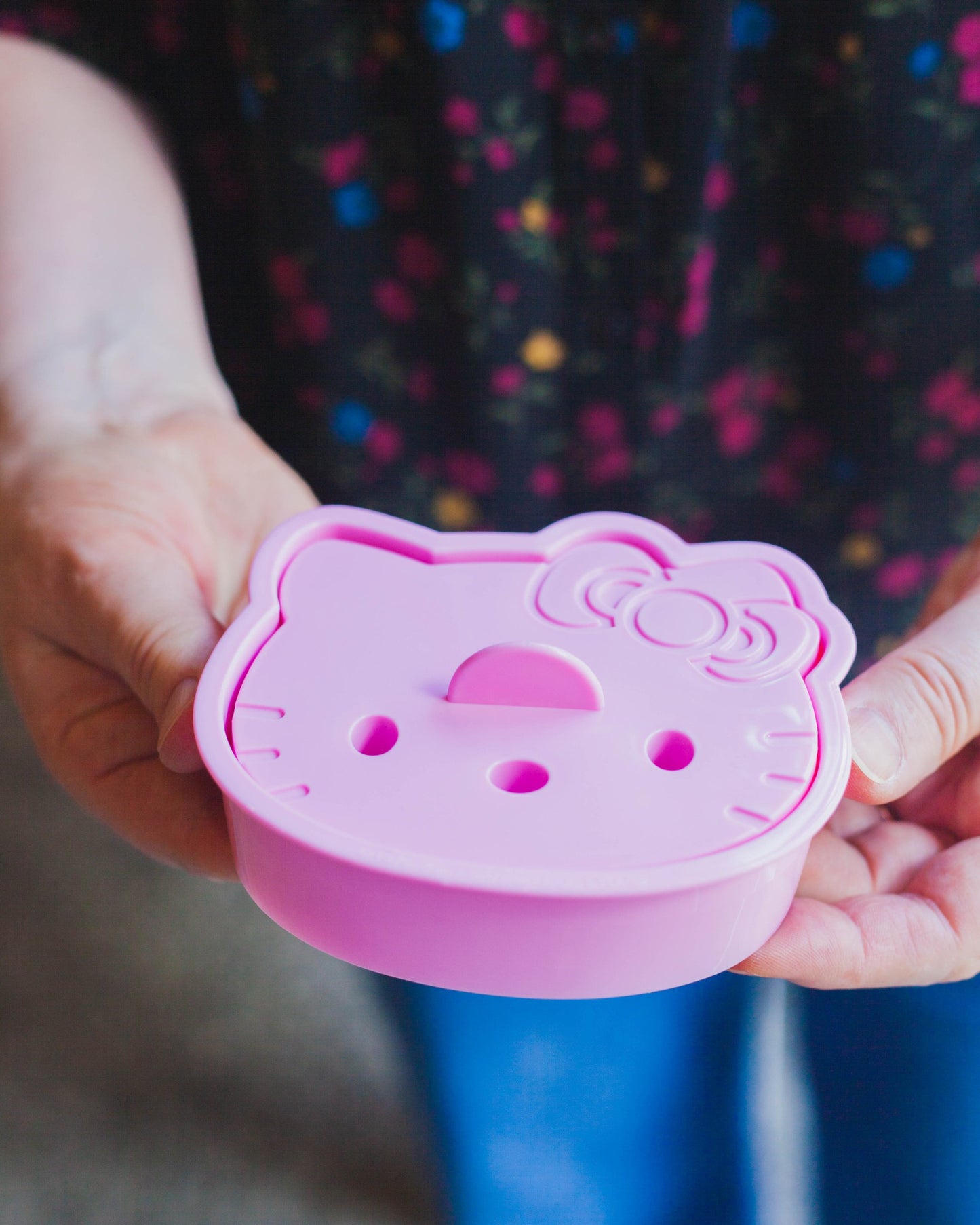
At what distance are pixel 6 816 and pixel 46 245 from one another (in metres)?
0.69

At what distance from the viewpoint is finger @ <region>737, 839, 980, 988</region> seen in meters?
0.42

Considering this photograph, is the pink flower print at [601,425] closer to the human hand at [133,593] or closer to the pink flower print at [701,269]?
the pink flower print at [701,269]

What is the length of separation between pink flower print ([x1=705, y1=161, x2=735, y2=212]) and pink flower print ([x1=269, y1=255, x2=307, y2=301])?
27cm

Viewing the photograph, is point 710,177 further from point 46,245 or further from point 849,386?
point 46,245

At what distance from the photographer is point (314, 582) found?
0.49 metres

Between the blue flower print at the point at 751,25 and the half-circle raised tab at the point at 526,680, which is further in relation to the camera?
the blue flower print at the point at 751,25

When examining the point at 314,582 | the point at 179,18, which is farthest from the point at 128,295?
the point at 314,582

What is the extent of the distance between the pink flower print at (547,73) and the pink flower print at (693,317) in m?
0.16

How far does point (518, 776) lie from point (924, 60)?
0.50 m

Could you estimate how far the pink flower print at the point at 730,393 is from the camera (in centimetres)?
74

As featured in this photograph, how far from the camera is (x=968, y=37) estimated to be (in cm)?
60

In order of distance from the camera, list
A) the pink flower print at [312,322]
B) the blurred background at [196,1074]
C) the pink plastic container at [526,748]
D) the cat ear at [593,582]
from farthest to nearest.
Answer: the blurred background at [196,1074]
the pink flower print at [312,322]
the cat ear at [593,582]
the pink plastic container at [526,748]

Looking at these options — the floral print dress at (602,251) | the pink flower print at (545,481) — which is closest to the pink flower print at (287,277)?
the floral print dress at (602,251)

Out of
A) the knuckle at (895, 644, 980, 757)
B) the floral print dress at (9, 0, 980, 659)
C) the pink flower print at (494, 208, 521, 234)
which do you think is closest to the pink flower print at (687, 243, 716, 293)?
the floral print dress at (9, 0, 980, 659)
